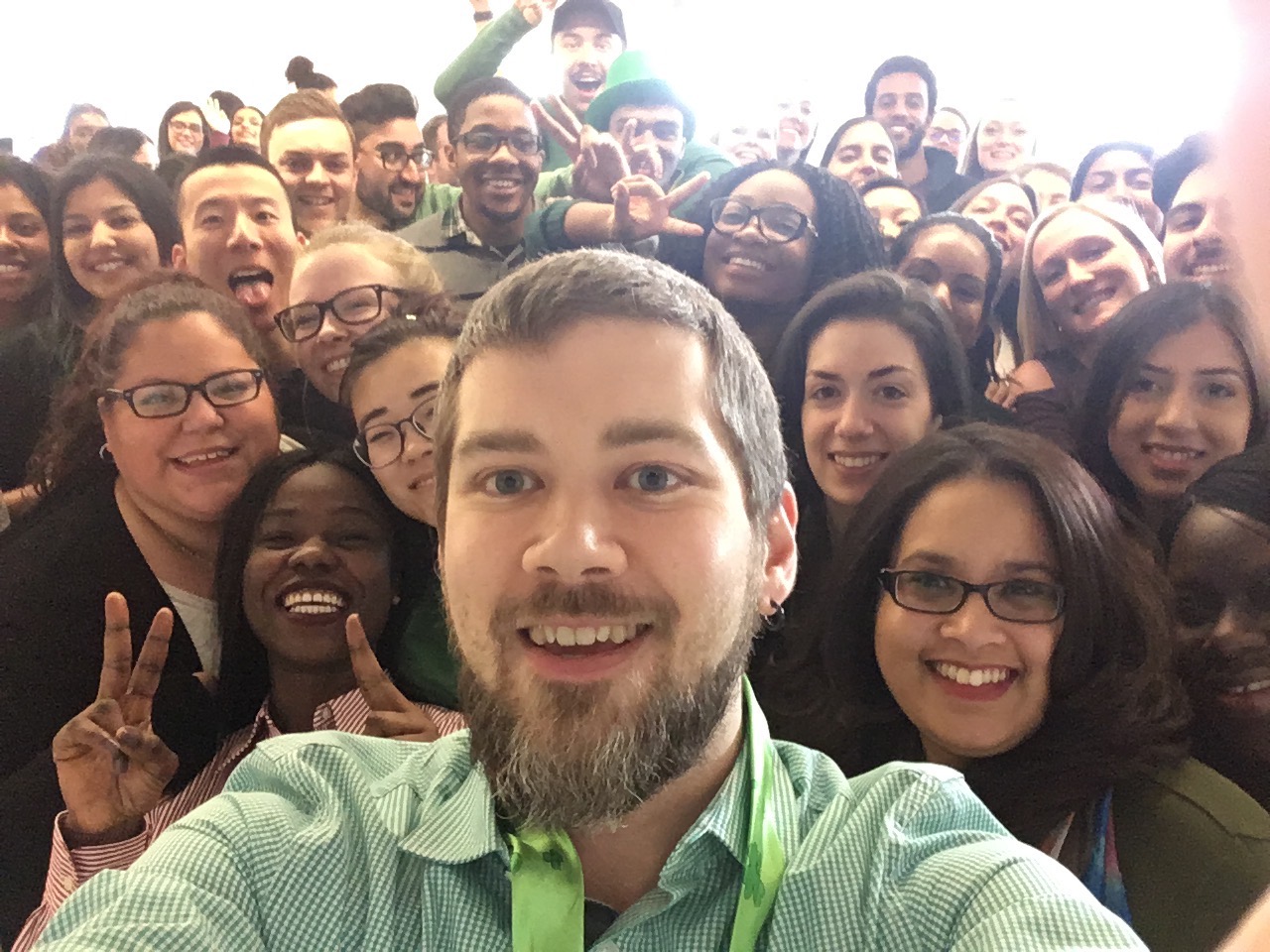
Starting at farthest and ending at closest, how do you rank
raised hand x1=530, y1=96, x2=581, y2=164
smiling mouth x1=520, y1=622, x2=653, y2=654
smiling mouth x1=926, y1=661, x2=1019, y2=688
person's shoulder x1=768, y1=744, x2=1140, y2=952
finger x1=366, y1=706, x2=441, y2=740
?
raised hand x1=530, y1=96, x2=581, y2=164
finger x1=366, y1=706, x2=441, y2=740
smiling mouth x1=926, y1=661, x2=1019, y2=688
smiling mouth x1=520, y1=622, x2=653, y2=654
person's shoulder x1=768, y1=744, x2=1140, y2=952

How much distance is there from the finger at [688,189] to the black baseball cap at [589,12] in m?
0.23

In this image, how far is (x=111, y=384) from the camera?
1.17 meters

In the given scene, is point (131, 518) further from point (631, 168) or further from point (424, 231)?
point (631, 168)

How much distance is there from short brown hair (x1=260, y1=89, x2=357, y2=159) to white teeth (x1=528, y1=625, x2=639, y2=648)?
0.86 m

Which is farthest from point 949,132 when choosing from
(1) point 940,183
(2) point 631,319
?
(2) point 631,319

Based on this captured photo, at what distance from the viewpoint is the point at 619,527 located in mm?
788

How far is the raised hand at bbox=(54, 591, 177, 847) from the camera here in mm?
1100

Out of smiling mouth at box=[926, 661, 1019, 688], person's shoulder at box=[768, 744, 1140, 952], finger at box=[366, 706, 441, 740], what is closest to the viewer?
person's shoulder at box=[768, 744, 1140, 952]

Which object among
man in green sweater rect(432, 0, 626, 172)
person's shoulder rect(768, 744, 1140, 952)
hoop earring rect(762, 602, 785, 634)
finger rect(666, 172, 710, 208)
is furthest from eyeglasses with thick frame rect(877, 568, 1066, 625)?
man in green sweater rect(432, 0, 626, 172)

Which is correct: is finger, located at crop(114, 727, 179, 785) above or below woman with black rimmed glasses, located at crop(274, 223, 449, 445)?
below

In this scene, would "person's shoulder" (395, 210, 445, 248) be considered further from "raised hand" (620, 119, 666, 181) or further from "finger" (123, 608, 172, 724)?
"finger" (123, 608, 172, 724)

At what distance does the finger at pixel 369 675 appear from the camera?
114 centimetres

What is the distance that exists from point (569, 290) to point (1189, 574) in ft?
2.48

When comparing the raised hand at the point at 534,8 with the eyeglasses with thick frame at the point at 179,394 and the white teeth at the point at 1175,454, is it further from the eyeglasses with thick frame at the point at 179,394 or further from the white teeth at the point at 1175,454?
the white teeth at the point at 1175,454
